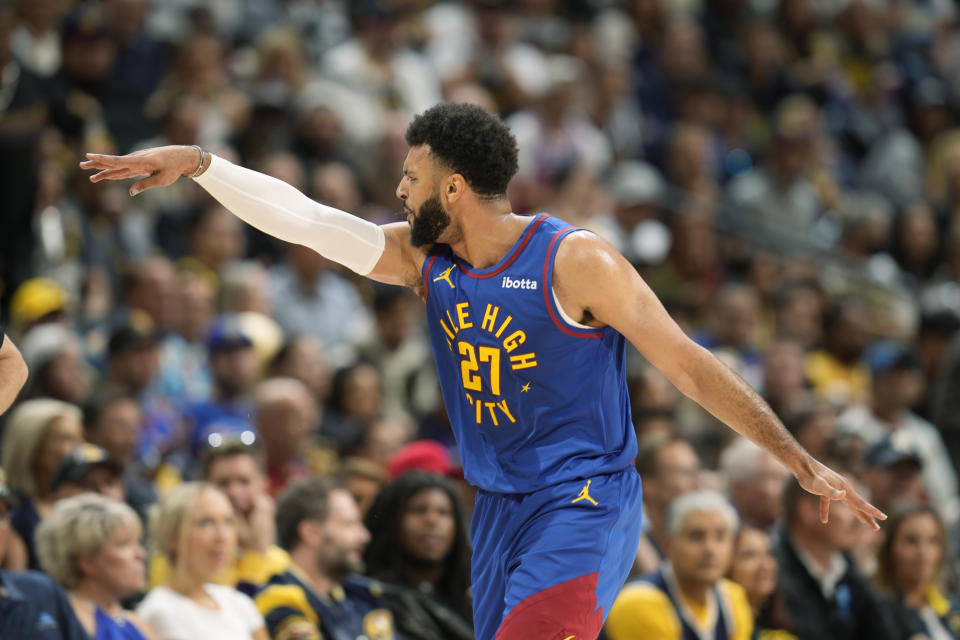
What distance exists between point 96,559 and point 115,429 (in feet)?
5.85

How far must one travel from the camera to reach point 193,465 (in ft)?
25.4

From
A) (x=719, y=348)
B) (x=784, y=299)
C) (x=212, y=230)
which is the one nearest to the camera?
(x=212, y=230)

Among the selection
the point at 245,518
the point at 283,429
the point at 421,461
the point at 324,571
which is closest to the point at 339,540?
the point at 324,571

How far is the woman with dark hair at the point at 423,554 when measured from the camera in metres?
6.39

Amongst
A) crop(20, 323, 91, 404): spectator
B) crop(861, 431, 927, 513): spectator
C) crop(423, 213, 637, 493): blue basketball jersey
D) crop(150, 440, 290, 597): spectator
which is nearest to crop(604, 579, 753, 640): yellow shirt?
crop(150, 440, 290, 597): spectator

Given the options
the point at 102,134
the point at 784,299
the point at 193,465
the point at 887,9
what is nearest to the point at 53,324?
the point at 193,465

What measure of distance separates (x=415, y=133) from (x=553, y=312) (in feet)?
2.57

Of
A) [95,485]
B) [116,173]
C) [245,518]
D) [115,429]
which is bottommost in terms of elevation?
[245,518]

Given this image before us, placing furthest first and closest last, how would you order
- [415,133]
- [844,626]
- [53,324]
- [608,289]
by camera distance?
[53,324], [844,626], [415,133], [608,289]

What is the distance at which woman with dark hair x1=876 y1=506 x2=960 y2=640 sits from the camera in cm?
731

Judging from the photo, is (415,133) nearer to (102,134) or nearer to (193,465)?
(193,465)

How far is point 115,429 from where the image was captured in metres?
7.29

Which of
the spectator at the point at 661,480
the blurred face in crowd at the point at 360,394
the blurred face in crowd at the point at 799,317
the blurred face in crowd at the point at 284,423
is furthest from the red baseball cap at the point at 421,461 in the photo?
the blurred face in crowd at the point at 799,317

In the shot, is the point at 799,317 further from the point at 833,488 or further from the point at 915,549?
the point at 833,488
